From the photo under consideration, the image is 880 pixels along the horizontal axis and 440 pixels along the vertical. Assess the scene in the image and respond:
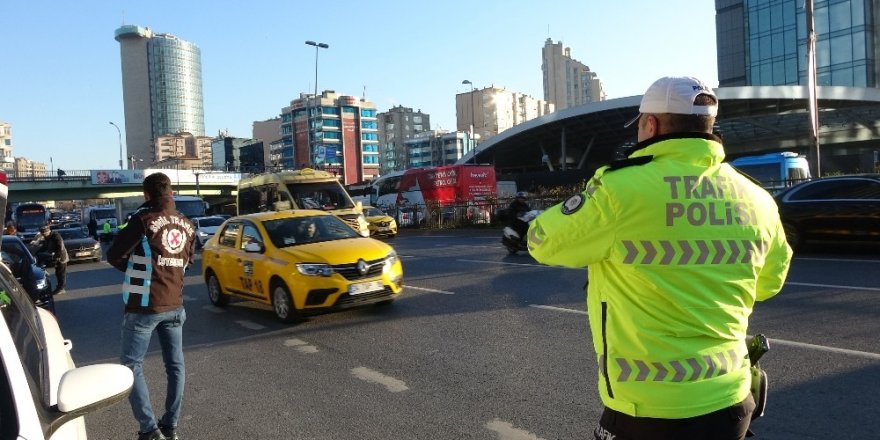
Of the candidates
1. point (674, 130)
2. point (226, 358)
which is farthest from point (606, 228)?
point (226, 358)

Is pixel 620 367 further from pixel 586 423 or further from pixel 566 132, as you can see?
pixel 566 132

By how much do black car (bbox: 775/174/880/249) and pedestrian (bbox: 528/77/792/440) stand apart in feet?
40.6

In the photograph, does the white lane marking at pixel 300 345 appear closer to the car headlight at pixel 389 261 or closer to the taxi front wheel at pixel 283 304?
the taxi front wheel at pixel 283 304

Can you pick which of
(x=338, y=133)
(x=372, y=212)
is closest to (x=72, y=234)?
(x=372, y=212)

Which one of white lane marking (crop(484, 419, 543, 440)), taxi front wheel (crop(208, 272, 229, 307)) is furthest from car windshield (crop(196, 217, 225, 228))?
white lane marking (crop(484, 419, 543, 440))

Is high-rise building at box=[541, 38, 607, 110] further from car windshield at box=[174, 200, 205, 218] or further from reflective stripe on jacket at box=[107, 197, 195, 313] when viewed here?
reflective stripe on jacket at box=[107, 197, 195, 313]

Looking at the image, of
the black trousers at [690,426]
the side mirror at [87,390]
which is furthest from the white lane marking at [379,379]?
the black trousers at [690,426]

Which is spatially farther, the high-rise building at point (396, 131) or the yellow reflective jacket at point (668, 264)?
the high-rise building at point (396, 131)

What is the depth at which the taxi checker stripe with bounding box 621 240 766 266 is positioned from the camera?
200 centimetres

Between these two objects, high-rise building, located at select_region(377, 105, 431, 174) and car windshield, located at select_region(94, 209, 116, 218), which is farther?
high-rise building, located at select_region(377, 105, 431, 174)

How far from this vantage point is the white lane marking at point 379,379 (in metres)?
5.76

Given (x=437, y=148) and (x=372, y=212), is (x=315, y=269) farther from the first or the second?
(x=437, y=148)

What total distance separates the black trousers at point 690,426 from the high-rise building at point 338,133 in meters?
129

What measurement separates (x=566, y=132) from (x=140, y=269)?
5523 centimetres
